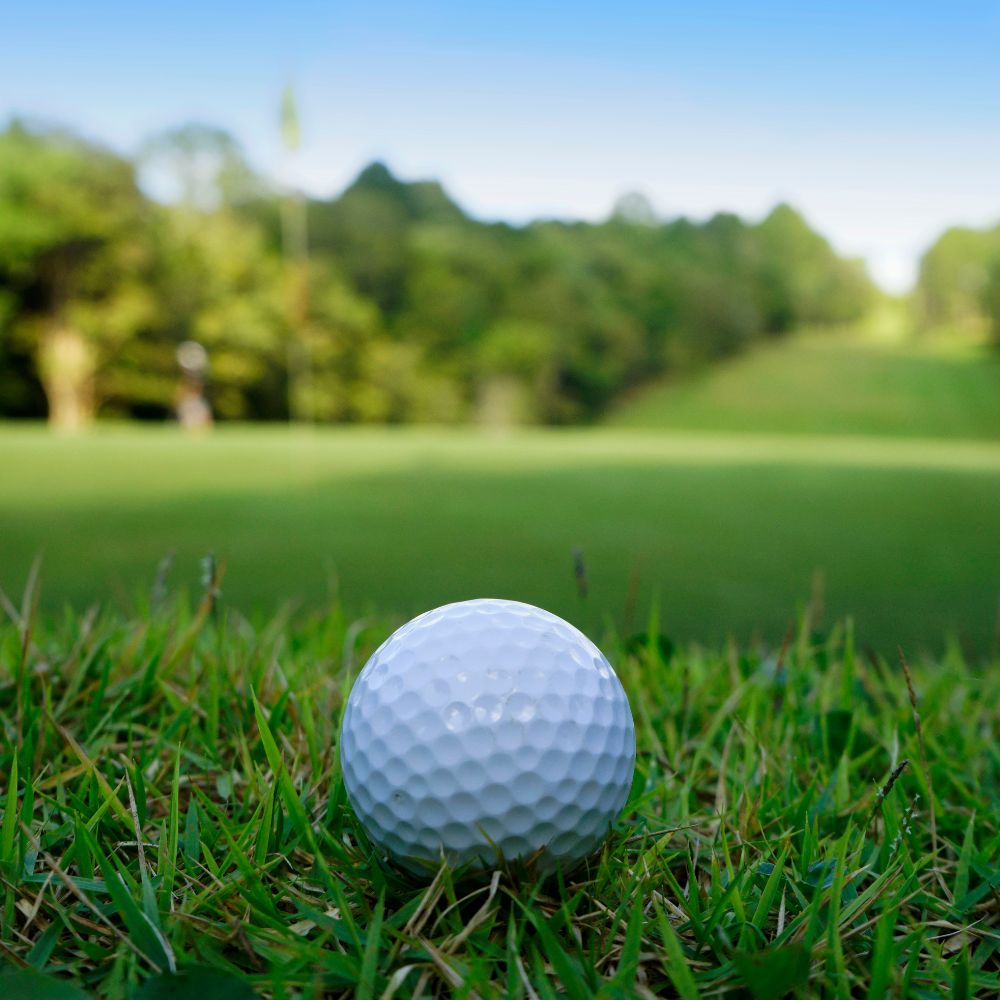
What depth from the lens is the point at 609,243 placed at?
111ft

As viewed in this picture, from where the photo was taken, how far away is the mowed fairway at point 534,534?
3072 millimetres

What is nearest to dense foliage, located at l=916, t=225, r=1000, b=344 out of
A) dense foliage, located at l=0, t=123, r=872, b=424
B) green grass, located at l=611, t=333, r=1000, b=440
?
green grass, located at l=611, t=333, r=1000, b=440

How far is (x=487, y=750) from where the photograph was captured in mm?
1012

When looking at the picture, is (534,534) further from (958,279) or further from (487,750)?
(958,279)

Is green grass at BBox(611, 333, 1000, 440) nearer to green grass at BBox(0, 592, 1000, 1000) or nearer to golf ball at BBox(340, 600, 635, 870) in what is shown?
green grass at BBox(0, 592, 1000, 1000)

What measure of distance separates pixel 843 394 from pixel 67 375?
78.4ft

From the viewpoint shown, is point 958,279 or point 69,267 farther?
point 958,279

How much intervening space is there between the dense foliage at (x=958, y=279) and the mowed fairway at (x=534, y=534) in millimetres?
29825

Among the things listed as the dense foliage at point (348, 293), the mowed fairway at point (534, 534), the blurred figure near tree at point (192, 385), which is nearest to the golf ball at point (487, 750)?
the mowed fairway at point (534, 534)

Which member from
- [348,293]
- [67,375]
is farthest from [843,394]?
[67,375]

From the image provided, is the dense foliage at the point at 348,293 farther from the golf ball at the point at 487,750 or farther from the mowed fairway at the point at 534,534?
the golf ball at the point at 487,750

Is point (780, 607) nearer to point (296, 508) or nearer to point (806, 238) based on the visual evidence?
point (296, 508)

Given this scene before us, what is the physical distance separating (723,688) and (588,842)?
0.80 m

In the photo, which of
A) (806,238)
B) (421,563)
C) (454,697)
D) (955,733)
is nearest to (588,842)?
(454,697)
